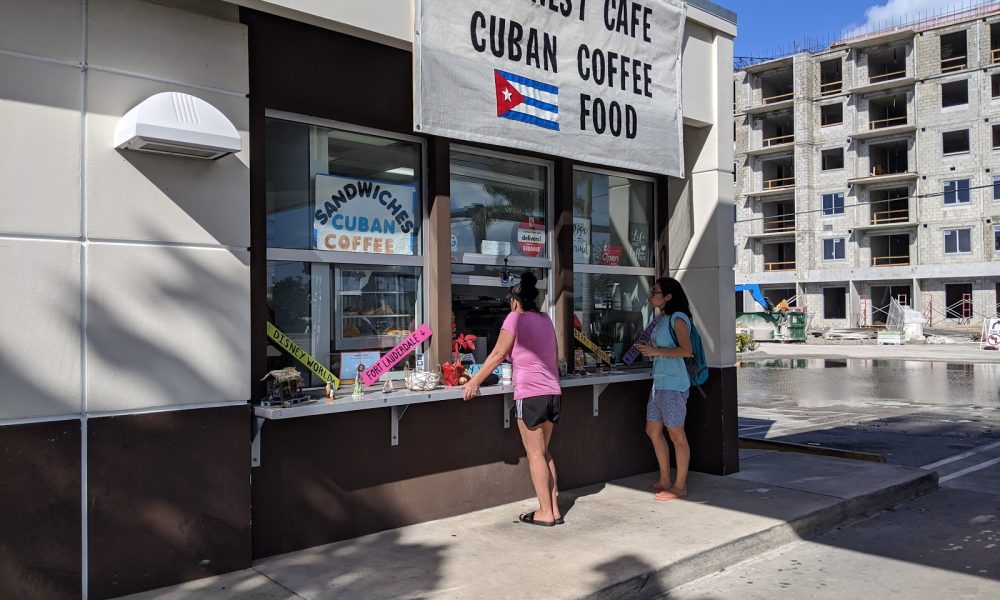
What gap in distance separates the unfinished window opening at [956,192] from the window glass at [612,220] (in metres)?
48.1

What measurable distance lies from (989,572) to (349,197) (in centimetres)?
518

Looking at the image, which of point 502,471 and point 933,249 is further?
point 933,249

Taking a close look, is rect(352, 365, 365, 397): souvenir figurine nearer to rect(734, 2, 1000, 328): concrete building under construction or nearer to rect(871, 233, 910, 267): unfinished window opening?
rect(734, 2, 1000, 328): concrete building under construction

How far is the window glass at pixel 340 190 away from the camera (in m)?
5.36

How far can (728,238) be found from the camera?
7.64m

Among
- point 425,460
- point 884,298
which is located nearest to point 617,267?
point 425,460

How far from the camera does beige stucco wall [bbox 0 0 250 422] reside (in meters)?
3.96

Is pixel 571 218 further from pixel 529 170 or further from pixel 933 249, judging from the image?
pixel 933 249

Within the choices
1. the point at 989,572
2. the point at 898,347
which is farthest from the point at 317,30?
the point at 898,347

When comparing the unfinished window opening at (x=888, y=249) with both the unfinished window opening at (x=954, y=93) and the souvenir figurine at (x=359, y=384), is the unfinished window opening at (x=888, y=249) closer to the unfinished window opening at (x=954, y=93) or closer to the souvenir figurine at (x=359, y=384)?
the unfinished window opening at (x=954, y=93)

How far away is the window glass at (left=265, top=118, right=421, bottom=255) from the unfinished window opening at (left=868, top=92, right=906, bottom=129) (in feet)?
177

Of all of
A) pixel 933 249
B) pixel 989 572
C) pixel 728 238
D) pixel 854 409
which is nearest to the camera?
pixel 989 572

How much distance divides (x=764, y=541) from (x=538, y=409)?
75.7 inches

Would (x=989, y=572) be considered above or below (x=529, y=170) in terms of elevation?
below
